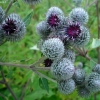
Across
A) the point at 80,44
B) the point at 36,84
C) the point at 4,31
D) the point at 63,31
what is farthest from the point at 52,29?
the point at 36,84

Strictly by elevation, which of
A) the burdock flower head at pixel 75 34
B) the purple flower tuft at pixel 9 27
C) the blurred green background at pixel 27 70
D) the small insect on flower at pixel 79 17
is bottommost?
the blurred green background at pixel 27 70

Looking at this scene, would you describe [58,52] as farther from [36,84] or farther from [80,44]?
[36,84]

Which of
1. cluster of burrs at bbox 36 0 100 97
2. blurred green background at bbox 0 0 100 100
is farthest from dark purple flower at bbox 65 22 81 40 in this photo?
blurred green background at bbox 0 0 100 100

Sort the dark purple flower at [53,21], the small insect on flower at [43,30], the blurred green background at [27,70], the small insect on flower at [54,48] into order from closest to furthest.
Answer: the small insect on flower at [54,48], the dark purple flower at [53,21], the small insect on flower at [43,30], the blurred green background at [27,70]

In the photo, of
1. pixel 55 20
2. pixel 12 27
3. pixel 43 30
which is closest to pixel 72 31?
pixel 55 20

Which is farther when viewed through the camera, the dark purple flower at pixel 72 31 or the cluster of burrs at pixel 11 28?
the cluster of burrs at pixel 11 28

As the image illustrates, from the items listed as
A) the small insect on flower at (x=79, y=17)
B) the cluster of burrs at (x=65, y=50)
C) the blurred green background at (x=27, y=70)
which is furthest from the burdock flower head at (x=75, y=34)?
the blurred green background at (x=27, y=70)

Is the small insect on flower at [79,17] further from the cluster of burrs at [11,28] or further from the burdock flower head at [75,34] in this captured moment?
the cluster of burrs at [11,28]

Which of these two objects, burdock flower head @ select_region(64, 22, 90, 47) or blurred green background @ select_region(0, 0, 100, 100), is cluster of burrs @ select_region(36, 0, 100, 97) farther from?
blurred green background @ select_region(0, 0, 100, 100)
